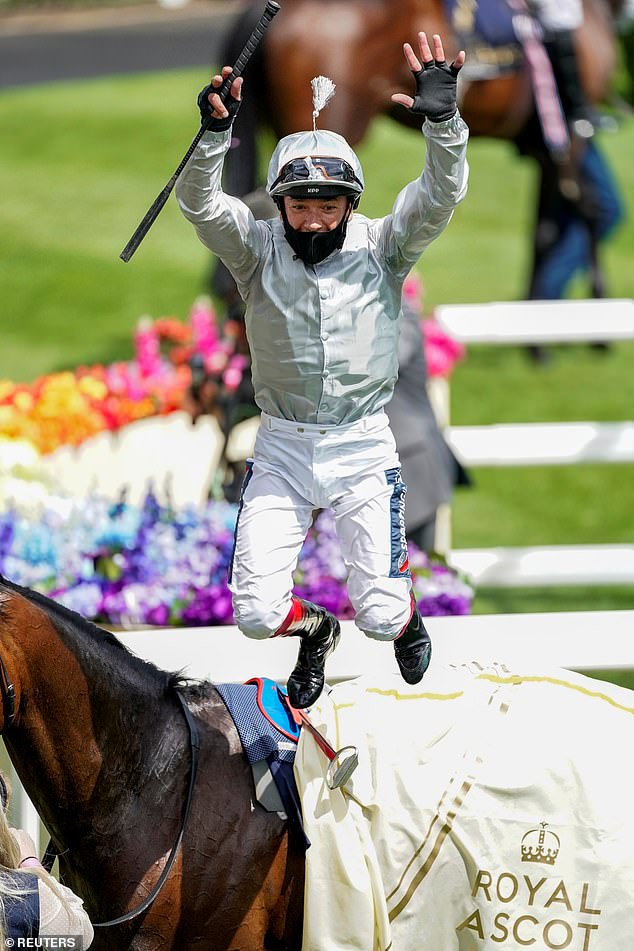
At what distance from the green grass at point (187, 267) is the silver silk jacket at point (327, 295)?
4633 millimetres

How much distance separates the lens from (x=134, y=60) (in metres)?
20.3

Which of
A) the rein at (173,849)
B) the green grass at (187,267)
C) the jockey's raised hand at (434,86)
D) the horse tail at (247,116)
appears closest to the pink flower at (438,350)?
the green grass at (187,267)

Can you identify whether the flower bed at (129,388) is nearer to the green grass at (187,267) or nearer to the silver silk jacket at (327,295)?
the green grass at (187,267)

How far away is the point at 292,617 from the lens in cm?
329

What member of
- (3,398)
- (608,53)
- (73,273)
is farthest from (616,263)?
(3,398)

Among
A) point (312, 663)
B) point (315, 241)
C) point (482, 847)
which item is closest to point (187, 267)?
point (312, 663)

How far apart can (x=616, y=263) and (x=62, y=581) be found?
403 inches

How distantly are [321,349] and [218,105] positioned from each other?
592 mm

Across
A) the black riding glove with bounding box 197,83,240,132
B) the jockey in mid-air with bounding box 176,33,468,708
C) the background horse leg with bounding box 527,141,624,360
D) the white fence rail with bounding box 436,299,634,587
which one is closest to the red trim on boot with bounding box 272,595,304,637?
the jockey in mid-air with bounding box 176,33,468,708

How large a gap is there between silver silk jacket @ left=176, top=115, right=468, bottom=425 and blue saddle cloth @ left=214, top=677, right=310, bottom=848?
726mm

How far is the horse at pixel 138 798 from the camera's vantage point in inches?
121

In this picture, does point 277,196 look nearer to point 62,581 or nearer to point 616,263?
point 62,581

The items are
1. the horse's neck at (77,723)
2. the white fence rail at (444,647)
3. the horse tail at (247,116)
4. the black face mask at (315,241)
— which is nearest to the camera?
the horse's neck at (77,723)

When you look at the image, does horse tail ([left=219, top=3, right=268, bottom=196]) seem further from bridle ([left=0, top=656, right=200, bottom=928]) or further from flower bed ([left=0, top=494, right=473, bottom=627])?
bridle ([left=0, top=656, right=200, bottom=928])
